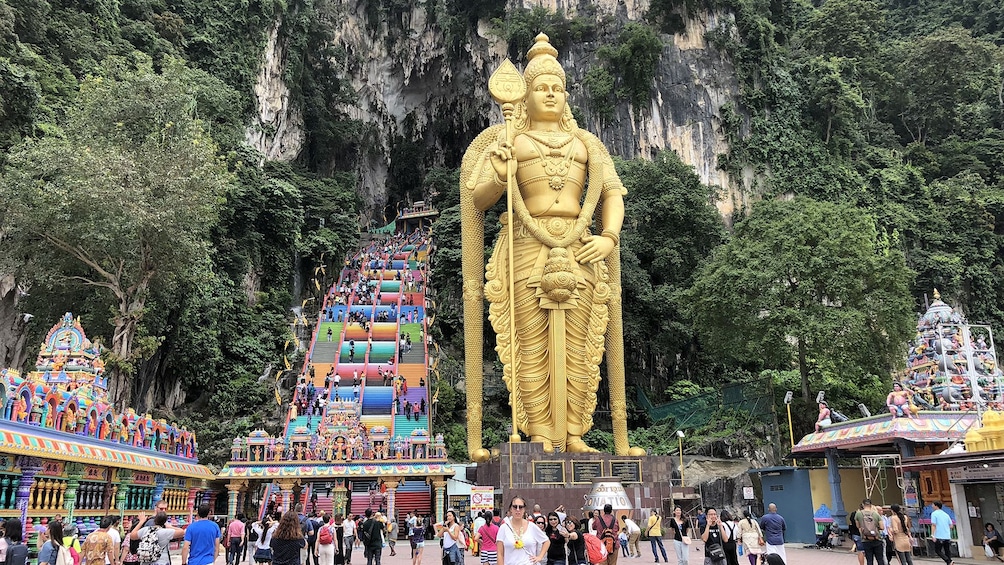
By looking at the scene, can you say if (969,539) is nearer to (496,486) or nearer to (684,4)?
(496,486)

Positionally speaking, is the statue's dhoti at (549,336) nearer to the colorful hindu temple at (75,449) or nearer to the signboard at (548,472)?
the signboard at (548,472)

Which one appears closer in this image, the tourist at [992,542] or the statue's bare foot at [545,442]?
the tourist at [992,542]

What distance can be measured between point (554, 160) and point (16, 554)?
7865 mm

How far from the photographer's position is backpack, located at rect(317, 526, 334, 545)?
6.78 metres

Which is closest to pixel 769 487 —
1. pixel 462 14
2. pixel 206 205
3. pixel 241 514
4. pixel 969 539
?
pixel 969 539

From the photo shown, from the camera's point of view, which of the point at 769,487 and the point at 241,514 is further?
the point at 241,514

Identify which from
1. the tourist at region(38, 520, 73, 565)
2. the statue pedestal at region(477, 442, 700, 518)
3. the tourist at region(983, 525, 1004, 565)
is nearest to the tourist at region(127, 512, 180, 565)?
the tourist at region(38, 520, 73, 565)

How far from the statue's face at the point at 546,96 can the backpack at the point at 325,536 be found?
21.4 ft

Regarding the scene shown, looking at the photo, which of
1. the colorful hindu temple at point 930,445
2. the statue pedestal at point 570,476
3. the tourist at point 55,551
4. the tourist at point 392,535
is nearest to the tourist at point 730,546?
the statue pedestal at point 570,476

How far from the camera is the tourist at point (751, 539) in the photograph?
18.9 ft

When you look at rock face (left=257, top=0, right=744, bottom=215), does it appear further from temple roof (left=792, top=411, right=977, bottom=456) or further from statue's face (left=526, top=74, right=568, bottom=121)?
temple roof (left=792, top=411, right=977, bottom=456)

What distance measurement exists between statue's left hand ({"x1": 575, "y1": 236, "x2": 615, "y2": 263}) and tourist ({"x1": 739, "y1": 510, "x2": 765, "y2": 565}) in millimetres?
4984

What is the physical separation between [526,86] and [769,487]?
7.12 m

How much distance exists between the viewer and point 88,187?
486 inches
